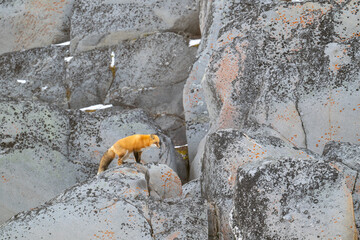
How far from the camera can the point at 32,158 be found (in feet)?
31.5

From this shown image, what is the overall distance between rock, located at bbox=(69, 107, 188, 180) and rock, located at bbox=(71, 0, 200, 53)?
12.0 feet

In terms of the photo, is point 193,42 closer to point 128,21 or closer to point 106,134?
point 128,21

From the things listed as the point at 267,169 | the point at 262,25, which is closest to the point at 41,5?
the point at 262,25

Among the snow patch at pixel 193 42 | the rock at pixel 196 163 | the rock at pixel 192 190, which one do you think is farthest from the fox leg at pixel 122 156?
the snow patch at pixel 193 42

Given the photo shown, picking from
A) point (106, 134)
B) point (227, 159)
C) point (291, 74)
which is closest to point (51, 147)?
point (106, 134)

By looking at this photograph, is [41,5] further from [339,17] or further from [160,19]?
[339,17]

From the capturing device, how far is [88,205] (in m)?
6.05

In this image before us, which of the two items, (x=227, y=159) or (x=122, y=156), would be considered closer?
(x=227, y=159)

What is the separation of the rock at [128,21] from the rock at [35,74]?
2.20ft

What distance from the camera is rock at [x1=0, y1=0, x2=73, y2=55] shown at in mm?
14352

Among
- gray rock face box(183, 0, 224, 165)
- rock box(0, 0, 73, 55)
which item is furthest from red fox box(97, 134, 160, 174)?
rock box(0, 0, 73, 55)

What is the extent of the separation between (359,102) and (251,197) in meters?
2.96

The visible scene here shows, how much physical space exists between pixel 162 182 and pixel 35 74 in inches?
319

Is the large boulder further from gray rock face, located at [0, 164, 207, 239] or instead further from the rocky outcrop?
gray rock face, located at [0, 164, 207, 239]
